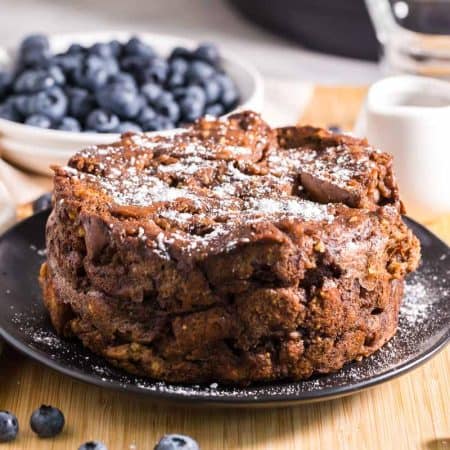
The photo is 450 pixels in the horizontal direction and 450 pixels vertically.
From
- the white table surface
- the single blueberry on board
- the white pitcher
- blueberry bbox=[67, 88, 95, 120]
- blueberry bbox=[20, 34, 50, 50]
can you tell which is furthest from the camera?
the white table surface

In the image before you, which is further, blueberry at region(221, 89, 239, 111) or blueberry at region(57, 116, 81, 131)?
blueberry at region(221, 89, 239, 111)

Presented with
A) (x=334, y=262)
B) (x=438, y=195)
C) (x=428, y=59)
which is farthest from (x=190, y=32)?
(x=334, y=262)

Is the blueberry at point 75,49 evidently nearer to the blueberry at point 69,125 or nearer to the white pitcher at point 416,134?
the blueberry at point 69,125

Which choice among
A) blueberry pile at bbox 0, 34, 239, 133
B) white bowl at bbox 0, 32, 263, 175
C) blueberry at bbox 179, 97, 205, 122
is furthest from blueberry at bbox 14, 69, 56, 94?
blueberry at bbox 179, 97, 205, 122

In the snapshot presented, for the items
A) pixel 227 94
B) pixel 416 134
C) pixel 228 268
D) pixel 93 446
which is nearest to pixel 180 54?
pixel 227 94

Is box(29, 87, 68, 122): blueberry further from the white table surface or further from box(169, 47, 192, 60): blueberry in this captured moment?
the white table surface

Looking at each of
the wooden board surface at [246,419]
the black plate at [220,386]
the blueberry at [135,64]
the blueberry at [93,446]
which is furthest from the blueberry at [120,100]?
the blueberry at [93,446]

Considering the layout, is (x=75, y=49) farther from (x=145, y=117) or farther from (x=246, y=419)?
(x=246, y=419)
